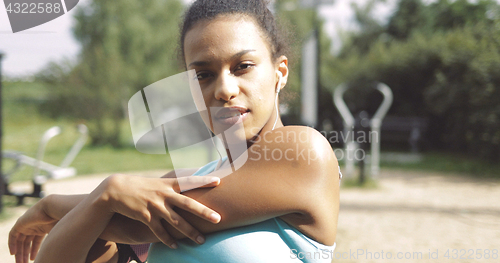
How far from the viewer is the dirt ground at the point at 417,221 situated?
3.67m

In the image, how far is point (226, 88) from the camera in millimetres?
908

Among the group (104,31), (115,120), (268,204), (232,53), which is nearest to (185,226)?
(268,204)

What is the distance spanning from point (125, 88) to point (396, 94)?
9881 millimetres

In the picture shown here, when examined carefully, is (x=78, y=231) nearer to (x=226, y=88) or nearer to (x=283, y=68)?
(x=226, y=88)

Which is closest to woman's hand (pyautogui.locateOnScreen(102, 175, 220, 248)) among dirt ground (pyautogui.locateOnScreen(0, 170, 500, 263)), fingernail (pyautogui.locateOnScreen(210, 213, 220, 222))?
fingernail (pyautogui.locateOnScreen(210, 213, 220, 222))

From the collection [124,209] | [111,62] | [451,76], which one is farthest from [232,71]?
[111,62]

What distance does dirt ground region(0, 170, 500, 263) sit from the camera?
3.67 m

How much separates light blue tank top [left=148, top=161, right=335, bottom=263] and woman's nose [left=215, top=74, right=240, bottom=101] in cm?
33

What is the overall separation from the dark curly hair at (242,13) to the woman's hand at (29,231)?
2.26 feet

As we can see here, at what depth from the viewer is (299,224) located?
0.86 m

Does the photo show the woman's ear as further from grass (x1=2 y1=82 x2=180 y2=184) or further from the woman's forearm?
grass (x1=2 y1=82 x2=180 y2=184)

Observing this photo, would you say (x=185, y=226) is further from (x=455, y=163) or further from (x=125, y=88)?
(x=125, y=88)

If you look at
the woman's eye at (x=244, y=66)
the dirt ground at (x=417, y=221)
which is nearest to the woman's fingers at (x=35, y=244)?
the woman's eye at (x=244, y=66)

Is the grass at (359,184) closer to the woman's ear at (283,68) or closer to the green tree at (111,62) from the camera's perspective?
the woman's ear at (283,68)
